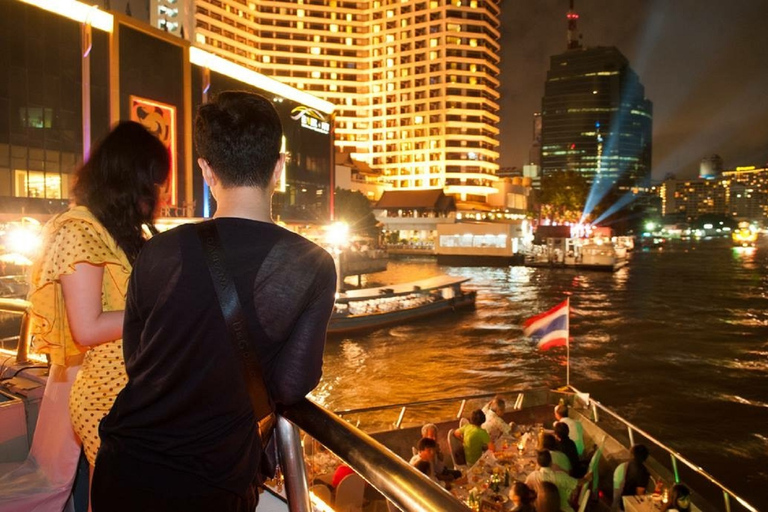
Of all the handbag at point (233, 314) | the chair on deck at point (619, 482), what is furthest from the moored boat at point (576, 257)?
the handbag at point (233, 314)

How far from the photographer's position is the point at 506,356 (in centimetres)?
1980

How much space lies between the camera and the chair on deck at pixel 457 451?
823cm

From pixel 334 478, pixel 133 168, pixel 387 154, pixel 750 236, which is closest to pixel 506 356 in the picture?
pixel 334 478

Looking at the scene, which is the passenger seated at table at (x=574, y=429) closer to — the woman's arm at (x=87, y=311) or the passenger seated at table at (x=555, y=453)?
the passenger seated at table at (x=555, y=453)

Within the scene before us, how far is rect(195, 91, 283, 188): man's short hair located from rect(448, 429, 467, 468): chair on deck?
7413 mm

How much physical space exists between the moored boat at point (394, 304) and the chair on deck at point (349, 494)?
613 inches

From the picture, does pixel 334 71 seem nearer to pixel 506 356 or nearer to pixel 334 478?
pixel 506 356

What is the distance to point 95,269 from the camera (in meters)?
2.01

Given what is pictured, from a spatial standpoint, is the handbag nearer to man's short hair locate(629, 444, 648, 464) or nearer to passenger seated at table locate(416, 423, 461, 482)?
passenger seated at table locate(416, 423, 461, 482)

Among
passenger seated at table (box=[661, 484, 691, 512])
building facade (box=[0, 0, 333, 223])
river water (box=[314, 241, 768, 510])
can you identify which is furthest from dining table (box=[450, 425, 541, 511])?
building facade (box=[0, 0, 333, 223])

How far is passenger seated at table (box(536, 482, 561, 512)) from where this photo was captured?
6.39m

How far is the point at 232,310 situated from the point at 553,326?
11.1 m

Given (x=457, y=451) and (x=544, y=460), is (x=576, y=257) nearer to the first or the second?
(x=457, y=451)

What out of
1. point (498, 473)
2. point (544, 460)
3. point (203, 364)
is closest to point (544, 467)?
point (544, 460)
